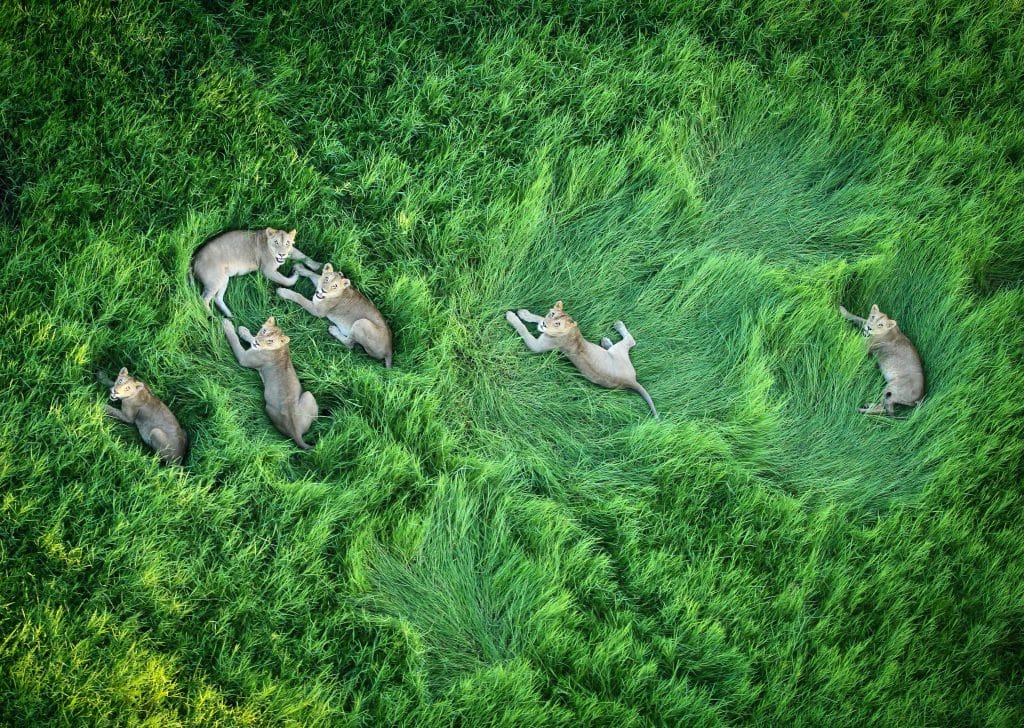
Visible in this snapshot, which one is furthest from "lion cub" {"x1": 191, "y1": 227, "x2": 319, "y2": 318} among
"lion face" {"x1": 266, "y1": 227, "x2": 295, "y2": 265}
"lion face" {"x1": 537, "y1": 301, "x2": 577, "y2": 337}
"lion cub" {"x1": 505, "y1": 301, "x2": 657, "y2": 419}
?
"lion face" {"x1": 537, "y1": 301, "x2": 577, "y2": 337}

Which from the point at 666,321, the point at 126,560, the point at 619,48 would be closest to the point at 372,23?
the point at 619,48

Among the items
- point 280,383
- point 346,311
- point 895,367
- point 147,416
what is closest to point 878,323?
point 895,367

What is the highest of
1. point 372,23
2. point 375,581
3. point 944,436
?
point 372,23

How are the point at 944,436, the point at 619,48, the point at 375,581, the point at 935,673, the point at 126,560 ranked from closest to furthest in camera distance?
1. the point at 126,560
2. the point at 375,581
3. the point at 935,673
4. the point at 944,436
5. the point at 619,48

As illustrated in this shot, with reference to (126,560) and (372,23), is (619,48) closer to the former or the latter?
(372,23)

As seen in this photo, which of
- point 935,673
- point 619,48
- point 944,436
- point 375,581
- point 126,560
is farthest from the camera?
point 619,48

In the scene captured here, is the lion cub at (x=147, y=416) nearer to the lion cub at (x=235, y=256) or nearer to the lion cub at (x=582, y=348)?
the lion cub at (x=235, y=256)
